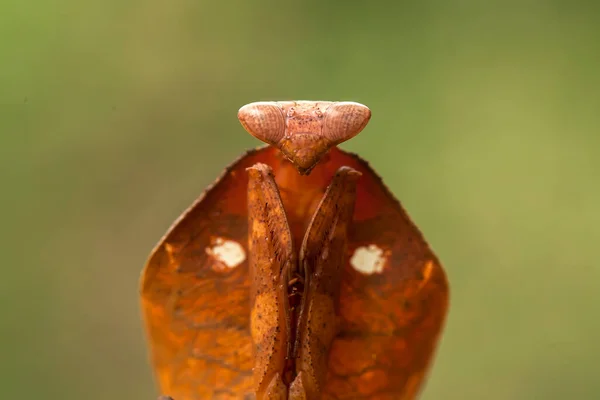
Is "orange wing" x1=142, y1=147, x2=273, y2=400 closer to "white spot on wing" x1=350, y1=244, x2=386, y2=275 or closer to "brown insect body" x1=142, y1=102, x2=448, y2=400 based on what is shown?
"brown insect body" x1=142, y1=102, x2=448, y2=400

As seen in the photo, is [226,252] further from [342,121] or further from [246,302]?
[342,121]

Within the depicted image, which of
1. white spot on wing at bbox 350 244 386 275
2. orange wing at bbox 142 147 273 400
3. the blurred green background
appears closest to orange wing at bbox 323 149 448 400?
white spot on wing at bbox 350 244 386 275

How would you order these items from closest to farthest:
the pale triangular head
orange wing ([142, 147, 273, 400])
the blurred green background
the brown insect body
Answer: the pale triangular head → the brown insect body → orange wing ([142, 147, 273, 400]) → the blurred green background

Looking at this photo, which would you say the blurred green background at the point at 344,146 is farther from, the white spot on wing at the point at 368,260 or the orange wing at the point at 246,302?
the white spot on wing at the point at 368,260

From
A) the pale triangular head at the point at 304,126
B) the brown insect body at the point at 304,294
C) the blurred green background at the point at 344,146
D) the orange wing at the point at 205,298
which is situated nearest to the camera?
the pale triangular head at the point at 304,126

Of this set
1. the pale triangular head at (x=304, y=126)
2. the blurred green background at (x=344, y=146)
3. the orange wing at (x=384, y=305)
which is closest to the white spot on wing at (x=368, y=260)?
the orange wing at (x=384, y=305)

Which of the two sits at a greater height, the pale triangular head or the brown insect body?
the pale triangular head

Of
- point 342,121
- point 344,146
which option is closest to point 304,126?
point 342,121
